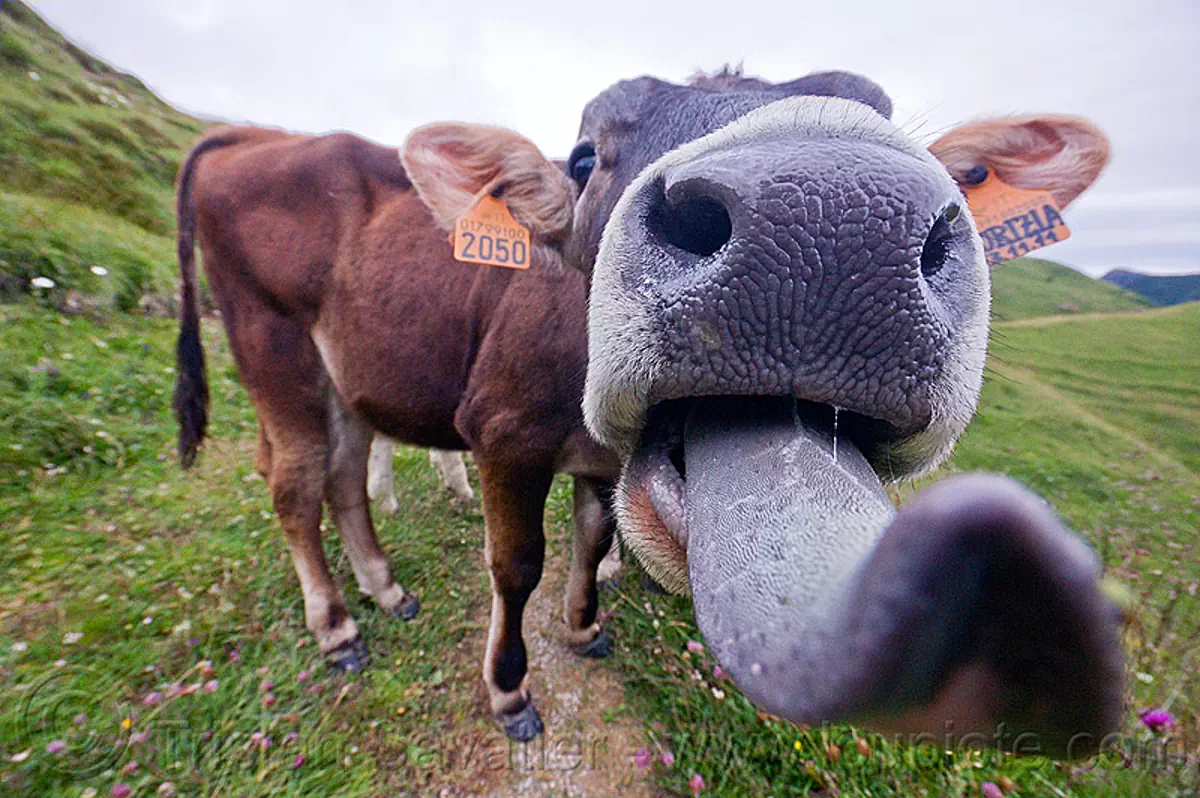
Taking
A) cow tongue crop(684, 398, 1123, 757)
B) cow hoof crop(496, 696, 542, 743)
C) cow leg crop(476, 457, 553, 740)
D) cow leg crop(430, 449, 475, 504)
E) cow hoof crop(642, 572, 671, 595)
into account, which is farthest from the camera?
cow leg crop(430, 449, 475, 504)

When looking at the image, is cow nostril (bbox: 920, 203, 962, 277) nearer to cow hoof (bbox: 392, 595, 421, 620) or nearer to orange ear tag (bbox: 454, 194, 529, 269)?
orange ear tag (bbox: 454, 194, 529, 269)

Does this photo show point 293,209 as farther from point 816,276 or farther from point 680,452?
point 816,276

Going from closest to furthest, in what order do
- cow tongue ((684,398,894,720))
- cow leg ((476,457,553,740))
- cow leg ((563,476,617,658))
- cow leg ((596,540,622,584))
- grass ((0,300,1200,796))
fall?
cow tongue ((684,398,894,720)), grass ((0,300,1200,796)), cow leg ((476,457,553,740)), cow leg ((563,476,617,658)), cow leg ((596,540,622,584))

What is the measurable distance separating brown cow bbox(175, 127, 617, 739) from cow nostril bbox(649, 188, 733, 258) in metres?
1.07

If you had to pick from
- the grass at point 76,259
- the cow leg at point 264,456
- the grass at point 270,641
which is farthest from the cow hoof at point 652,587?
the grass at point 76,259

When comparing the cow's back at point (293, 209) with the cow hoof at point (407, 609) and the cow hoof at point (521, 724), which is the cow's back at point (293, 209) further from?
the cow hoof at point (521, 724)

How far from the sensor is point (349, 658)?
10.2 ft

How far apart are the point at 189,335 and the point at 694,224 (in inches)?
138

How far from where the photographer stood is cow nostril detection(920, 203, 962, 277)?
3.44 ft

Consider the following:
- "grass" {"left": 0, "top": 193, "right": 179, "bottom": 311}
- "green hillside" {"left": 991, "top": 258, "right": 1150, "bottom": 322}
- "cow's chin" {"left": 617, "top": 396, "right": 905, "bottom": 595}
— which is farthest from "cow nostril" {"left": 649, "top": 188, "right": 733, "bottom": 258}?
"green hillside" {"left": 991, "top": 258, "right": 1150, "bottom": 322}

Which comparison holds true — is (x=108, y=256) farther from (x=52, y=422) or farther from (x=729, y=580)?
(x=729, y=580)

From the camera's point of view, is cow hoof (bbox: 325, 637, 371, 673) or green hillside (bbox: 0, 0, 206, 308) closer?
cow hoof (bbox: 325, 637, 371, 673)

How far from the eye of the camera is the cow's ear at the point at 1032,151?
1.99 m

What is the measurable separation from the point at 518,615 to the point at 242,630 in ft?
5.76
